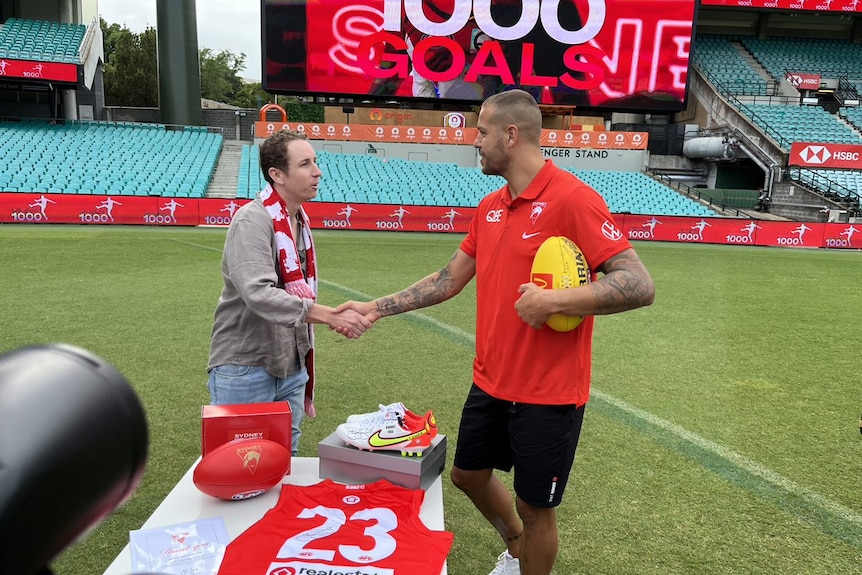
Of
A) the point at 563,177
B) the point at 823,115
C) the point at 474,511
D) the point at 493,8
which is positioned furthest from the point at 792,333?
the point at 823,115

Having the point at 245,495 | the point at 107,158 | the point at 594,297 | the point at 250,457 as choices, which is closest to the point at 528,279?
the point at 594,297

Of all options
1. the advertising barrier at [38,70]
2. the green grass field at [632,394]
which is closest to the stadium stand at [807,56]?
the green grass field at [632,394]

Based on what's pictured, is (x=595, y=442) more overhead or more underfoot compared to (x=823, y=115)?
more underfoot

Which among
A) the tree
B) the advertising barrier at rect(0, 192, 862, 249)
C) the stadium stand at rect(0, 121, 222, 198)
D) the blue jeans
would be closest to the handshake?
the blue jeans

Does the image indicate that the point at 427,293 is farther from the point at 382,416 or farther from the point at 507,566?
the point at 507,566

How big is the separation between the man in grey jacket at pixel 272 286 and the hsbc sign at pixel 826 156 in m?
26.5

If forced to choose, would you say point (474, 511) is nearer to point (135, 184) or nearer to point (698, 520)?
point (698, 520)

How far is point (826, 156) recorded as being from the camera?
23.9 m

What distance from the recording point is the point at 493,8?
859 inches

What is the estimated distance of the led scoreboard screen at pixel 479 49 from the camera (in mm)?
21500

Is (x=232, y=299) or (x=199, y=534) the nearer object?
(x=199, y=534)

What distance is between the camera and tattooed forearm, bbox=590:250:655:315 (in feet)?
7.07

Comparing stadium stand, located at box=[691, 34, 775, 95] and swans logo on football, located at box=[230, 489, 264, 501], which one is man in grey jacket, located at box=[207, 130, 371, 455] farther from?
stadium stand, located at box=[691, 34, 775, 95]

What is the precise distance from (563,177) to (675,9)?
2397 cm
